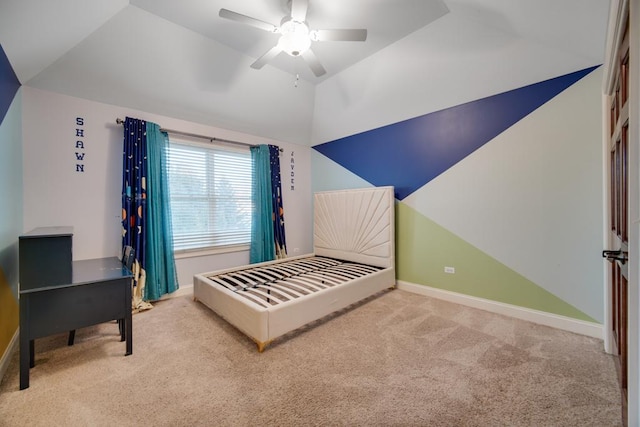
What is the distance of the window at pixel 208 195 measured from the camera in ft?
11.8

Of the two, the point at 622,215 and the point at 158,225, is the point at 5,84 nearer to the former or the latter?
the point at 158,225

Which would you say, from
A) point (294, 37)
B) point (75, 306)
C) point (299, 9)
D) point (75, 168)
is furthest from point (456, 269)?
point (75, 168)

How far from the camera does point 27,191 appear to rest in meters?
2.59

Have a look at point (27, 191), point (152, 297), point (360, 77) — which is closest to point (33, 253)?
point (27, 191)

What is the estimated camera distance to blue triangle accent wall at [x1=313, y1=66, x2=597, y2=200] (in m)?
2.69

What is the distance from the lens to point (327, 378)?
1787mm

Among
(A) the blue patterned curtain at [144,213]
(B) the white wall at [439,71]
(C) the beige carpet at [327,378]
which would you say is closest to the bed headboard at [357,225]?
(B) the white wall at [439,71]

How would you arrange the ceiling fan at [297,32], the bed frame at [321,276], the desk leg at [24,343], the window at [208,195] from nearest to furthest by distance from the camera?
the desk leg at [24,343] → the ceiling fan at [297,32] → the bed frame at [321,276] → the window at [208,195]

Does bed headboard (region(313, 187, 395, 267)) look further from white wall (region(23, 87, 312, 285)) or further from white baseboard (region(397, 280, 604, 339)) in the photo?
white wall (region(23, 87, 312, 285))

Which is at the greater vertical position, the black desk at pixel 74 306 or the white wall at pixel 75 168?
the white wall at pixel 75 168

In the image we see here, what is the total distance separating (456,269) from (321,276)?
1676 millimetres

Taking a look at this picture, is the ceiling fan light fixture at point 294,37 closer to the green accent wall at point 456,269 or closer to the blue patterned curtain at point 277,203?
the blue patterned curtain at point 277,203

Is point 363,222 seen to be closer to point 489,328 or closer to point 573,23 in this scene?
point 489,328

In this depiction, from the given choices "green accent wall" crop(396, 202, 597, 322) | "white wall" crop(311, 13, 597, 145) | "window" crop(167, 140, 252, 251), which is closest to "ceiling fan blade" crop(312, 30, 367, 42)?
"white wall" crop(311, 13, 597, 145)
